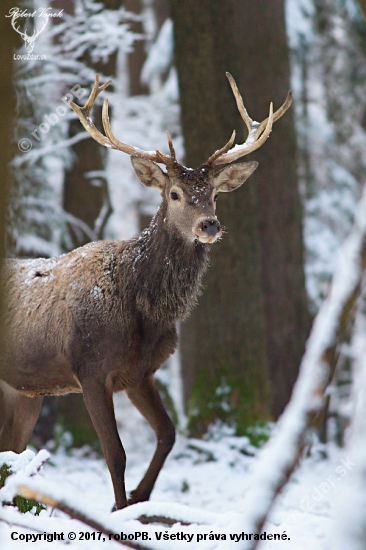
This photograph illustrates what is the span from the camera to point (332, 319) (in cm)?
142

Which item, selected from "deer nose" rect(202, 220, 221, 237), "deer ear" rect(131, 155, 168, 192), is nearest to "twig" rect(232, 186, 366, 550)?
"deer nose" rect(202, 220, 221, 237)

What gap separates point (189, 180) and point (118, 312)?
3.76 feet

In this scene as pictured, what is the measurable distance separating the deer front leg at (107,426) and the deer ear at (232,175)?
190 cm

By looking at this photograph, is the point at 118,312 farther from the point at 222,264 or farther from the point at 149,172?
the point at 222,264

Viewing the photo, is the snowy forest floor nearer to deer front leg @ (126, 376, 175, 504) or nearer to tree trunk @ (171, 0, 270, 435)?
tree trunk @ (171, 0, 270, 435)

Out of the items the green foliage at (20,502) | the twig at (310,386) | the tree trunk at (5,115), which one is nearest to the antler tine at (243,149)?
the green foliage at (20,502)

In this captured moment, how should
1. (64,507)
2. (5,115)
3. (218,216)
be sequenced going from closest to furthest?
(64,507) < (5,115) < (218,216)

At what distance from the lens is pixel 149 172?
18.3ft

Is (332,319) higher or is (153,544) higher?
(332,319)

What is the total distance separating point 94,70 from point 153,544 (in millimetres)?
8622

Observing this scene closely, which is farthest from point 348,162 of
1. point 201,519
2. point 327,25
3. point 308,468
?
point 201,519

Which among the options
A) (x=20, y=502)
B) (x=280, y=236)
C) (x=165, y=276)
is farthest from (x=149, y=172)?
(x=280, y=236)

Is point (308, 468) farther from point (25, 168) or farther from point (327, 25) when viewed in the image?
point (327, 25)

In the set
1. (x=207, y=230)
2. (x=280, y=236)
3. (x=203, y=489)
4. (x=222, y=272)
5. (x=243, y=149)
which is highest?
(x=243, y=149)
